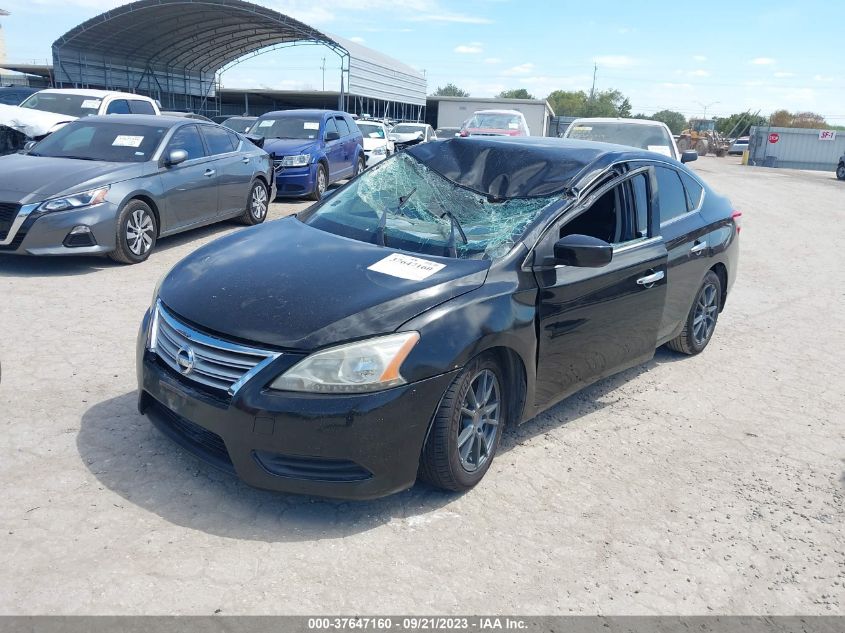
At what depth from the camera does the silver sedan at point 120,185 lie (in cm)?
693

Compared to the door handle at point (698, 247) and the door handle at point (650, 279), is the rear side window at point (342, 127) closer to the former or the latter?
the door handle at point (698, 247)

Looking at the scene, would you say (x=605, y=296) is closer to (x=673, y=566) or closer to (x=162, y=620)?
(x=673, y=566)

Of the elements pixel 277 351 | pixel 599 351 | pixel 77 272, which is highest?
pixel 277 351

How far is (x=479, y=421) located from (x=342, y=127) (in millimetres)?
12260

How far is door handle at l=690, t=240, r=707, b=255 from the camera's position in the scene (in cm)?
523

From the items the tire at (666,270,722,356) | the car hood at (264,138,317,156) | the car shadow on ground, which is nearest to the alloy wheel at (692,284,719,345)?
the tire at (666,270,722,356)

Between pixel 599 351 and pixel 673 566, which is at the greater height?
pixel 599 351

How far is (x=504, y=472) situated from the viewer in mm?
3820

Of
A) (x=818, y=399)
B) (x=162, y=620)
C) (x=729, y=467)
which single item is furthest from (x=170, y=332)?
(x=818, y=399)

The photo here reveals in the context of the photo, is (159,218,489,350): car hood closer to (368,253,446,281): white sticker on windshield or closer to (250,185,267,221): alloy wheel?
(368,253,446,281): white sticker on windshield

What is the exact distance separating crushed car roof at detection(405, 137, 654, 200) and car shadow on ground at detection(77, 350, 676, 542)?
183 cm

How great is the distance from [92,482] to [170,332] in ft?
2.58

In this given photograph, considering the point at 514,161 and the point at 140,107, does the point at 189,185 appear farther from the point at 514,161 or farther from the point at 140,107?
the point at 140,107

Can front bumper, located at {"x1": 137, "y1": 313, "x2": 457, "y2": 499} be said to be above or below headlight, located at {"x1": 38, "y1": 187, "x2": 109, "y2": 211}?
below
